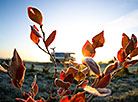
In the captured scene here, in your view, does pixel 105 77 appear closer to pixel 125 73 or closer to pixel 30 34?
pixel 30 34

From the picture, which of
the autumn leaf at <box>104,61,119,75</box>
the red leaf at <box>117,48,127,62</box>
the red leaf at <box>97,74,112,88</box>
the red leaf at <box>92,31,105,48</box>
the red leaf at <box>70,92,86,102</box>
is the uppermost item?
the red leaf at <box>92,31,105,48</box>

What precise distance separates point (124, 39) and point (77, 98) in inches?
11.4

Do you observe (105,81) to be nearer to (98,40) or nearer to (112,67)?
(112,67)

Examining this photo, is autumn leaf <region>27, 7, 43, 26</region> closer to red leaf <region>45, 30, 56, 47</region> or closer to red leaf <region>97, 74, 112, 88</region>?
red leaf <region>45, 30, 56, 47</region>

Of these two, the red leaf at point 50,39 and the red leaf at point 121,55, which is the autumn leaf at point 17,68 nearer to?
the red leaf at point 50,39

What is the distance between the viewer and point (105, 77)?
372mm

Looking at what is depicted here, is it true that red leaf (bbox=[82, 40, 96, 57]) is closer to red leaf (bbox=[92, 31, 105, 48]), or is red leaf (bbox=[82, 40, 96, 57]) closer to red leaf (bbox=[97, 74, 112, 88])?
red leaf (bbox=[92, 31, 105, 48])

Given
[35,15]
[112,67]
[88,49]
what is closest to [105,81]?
[112,67]

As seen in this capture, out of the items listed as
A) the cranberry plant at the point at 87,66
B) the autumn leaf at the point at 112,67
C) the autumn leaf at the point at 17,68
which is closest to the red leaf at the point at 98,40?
the cranberry plant at the point at 87,66

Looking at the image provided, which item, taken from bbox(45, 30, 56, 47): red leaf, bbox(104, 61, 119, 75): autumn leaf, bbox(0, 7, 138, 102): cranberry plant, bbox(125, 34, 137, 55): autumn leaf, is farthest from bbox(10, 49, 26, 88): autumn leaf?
bbox(125, 34, 137, 55): autumn leaf

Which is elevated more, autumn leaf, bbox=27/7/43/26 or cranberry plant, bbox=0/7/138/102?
autumn leaf, bbox=27/7/43/26

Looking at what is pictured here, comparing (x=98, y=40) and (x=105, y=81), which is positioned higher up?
(x=98, y=40)

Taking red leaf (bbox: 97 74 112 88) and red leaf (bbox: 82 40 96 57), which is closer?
red leaf (bbox: 97 74 112 88)

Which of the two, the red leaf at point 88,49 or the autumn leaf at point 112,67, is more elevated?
the red leaf at point 88,49
